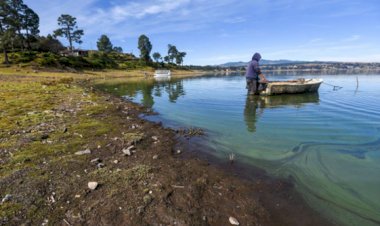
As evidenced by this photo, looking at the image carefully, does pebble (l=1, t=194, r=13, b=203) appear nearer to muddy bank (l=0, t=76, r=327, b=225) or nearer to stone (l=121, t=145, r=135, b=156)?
muddy bank (l=0, t=76, r=327, b=225)

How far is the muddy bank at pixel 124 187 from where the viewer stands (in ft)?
16.0

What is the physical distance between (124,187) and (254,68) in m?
21.7

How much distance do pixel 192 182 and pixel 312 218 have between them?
316cm

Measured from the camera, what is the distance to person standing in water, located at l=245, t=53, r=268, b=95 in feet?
79.3

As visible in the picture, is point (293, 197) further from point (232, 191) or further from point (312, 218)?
point (232, 191)

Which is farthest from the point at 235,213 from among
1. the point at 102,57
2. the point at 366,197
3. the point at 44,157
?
the point at 102,57

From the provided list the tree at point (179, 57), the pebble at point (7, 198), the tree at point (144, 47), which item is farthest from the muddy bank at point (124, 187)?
the tree at point (179, 57)

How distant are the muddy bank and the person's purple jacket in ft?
58.1

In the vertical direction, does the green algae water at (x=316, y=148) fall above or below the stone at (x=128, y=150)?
below

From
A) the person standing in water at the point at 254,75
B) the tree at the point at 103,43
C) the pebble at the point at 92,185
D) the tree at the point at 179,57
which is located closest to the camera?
the pebble at the point at 92,185

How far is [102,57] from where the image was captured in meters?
116

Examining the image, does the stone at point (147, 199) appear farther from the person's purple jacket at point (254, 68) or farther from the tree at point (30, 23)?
the tree at point (30, 23)

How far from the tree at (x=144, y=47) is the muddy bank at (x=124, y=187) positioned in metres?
139

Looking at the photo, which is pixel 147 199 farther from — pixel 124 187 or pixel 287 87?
pixel 287 87
